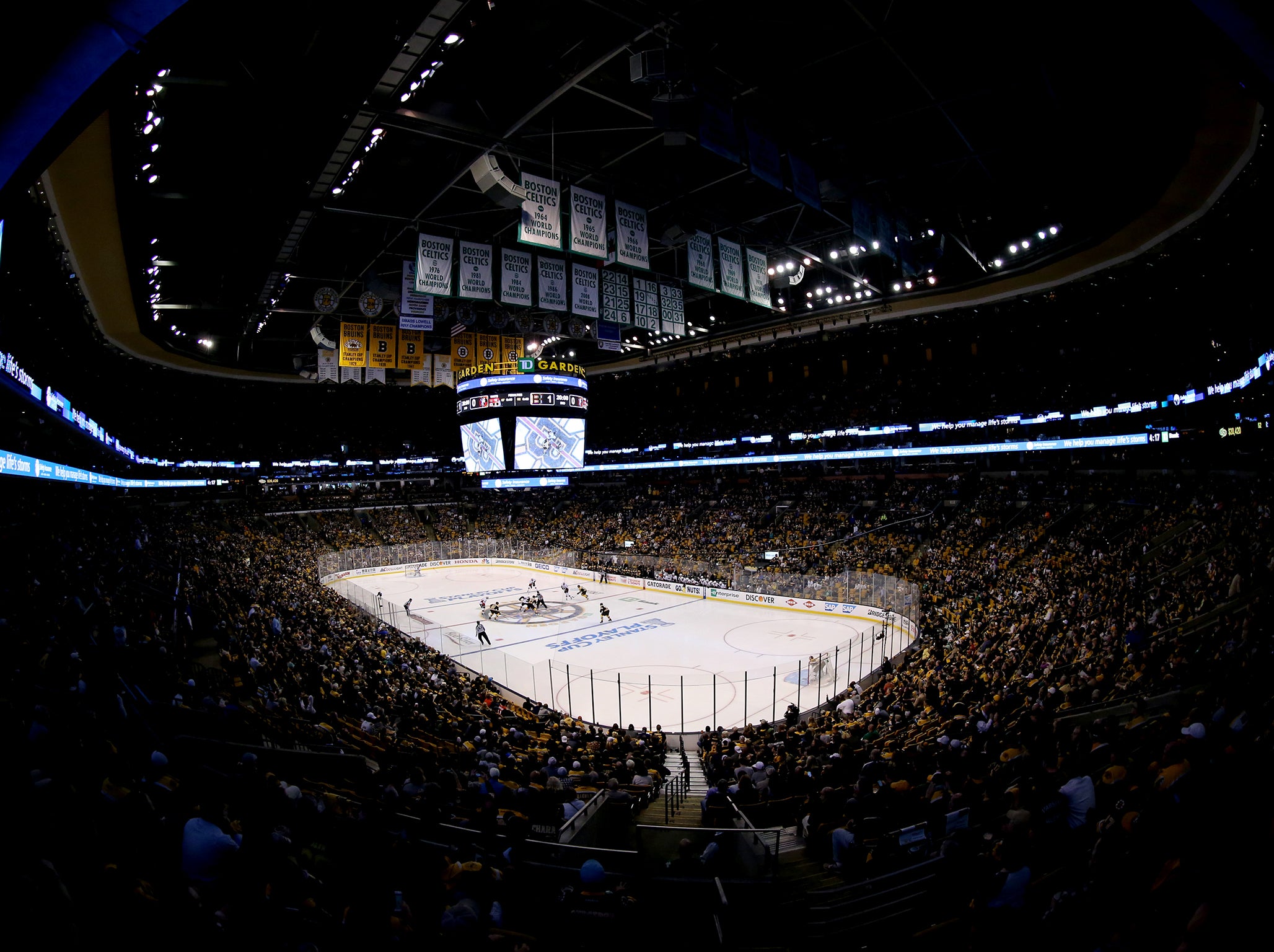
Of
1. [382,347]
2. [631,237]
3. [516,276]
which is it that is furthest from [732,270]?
[382,347]

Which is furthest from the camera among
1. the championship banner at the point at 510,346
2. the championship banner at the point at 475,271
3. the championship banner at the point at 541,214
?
the championship banner at the point at 510,346

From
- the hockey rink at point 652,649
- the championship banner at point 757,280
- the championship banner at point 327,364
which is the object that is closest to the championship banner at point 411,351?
the championship banner at point 327,364

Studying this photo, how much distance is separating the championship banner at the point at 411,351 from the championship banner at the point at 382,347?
11.3 inches

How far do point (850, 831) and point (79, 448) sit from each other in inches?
1342

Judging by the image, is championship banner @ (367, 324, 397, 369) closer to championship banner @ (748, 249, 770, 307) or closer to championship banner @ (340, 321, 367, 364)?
championship banner @ (340, 321, 367, 364)

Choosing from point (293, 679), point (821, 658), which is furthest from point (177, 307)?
point (821, 658)

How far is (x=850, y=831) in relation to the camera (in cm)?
630

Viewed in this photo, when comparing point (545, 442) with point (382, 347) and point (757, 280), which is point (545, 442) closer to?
point (382, 347)

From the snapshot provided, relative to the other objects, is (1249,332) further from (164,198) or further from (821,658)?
(164,198)

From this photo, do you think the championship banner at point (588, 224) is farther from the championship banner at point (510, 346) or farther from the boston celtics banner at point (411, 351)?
the championship banner at point (510, 346)

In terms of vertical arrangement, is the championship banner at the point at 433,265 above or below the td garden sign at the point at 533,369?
below

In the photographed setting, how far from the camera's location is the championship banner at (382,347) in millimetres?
25453

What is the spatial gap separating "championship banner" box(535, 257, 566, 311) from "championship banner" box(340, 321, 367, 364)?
35.2 ft

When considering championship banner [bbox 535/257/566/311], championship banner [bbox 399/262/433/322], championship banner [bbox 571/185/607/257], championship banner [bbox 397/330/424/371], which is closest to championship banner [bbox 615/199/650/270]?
championship banner [bbox 571/185/607/257]
